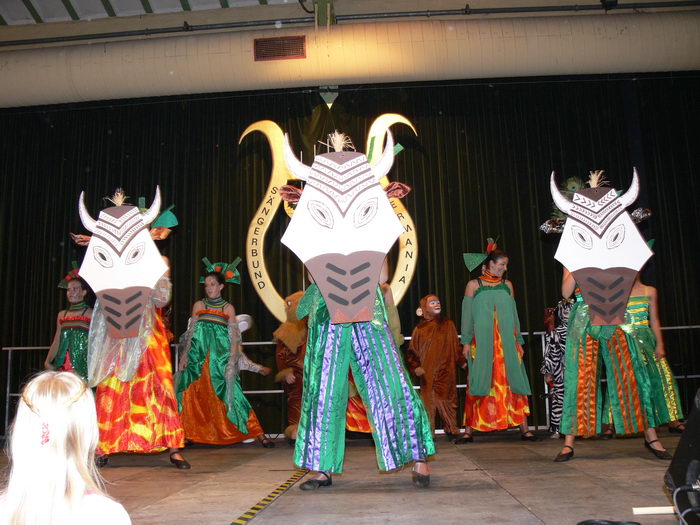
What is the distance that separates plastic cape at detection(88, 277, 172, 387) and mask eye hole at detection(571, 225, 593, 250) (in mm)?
2645

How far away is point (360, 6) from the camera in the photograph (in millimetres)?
8180

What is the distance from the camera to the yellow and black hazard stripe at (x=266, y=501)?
8.38ft

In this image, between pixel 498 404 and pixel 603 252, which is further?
pixel 498 404

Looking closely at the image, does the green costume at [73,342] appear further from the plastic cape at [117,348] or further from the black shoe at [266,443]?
the plastic cape at [117,348]

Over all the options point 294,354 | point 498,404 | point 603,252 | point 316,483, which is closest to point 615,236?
point 603,252

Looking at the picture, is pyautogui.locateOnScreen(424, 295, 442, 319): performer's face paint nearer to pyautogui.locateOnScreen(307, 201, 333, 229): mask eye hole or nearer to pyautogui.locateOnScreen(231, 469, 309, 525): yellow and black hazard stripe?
pyautogui.locateOnScreen(231, 469, 309, 525): yellow and black hazard stripe

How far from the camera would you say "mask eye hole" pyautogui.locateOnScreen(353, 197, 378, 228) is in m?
3.37

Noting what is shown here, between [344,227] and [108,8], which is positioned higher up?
[108,8]

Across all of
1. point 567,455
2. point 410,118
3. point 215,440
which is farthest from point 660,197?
point 215,440

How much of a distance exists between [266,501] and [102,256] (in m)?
2.03

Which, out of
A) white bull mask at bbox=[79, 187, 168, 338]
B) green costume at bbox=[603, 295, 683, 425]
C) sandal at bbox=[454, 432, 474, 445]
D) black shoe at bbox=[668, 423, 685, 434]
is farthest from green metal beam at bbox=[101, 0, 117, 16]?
black shoe at bbox=[668, 423, 685, 434]

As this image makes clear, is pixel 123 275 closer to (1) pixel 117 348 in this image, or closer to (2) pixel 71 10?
(1) pixel 117 348

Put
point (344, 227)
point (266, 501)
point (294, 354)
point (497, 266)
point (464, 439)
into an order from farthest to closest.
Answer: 1. point (294, 354)
2. point (464, 439)
3. point (497, 266)
4. point (344, 227)
5. point (266, 501)

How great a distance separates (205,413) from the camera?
5.95 metres
